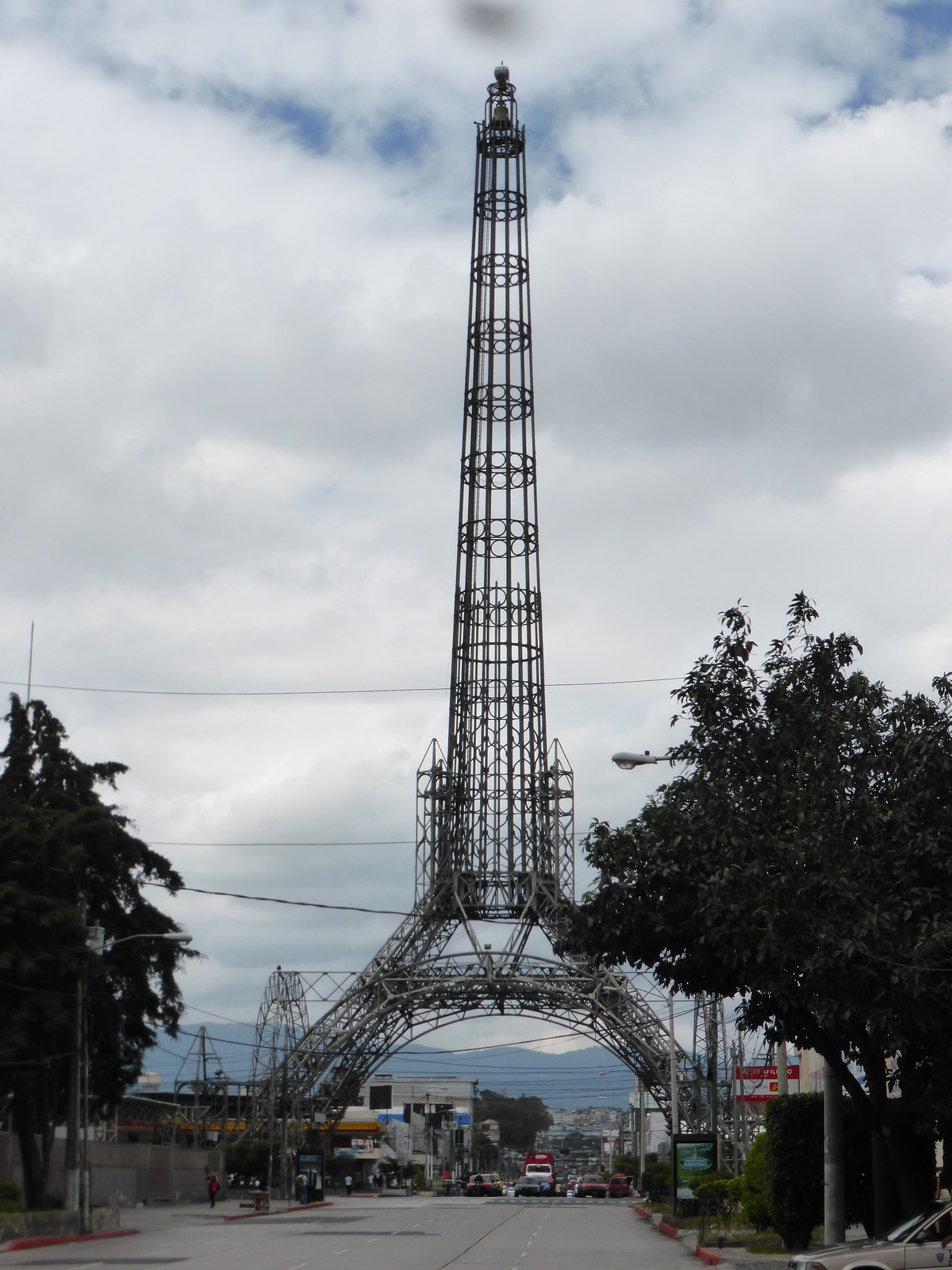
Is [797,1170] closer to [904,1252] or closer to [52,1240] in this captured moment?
[904,1252]

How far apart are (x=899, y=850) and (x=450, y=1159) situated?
129m

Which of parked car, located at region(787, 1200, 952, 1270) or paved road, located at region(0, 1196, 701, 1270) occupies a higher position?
parked car, located at region(787, 1200, 952, 1270)

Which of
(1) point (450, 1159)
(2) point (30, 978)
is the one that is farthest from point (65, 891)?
(1) point (450, 1159)

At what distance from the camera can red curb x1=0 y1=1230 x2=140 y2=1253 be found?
34281mm

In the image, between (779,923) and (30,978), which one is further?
(30,978)

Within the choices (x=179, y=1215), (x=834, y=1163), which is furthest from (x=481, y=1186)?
(x=834, y=1163)

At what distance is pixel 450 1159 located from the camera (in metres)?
144

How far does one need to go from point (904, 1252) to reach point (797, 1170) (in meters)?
11.2

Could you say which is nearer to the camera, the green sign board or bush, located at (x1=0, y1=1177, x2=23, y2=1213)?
bush, located at (x1=0, y1=1177, x2=23, y2=1213)

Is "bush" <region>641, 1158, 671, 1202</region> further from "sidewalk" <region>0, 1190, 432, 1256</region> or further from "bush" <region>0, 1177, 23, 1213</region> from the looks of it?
"bush" <region>0, 1177, 23, 1213</region>

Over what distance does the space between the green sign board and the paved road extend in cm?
173

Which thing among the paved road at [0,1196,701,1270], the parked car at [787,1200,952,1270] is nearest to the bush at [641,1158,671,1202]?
the paved road at [0,1196,701,1270]

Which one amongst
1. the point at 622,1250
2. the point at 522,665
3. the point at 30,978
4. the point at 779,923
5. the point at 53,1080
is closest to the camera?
the point at 779,923

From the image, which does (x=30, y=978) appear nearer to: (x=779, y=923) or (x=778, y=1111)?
(x=778, y=1111)
